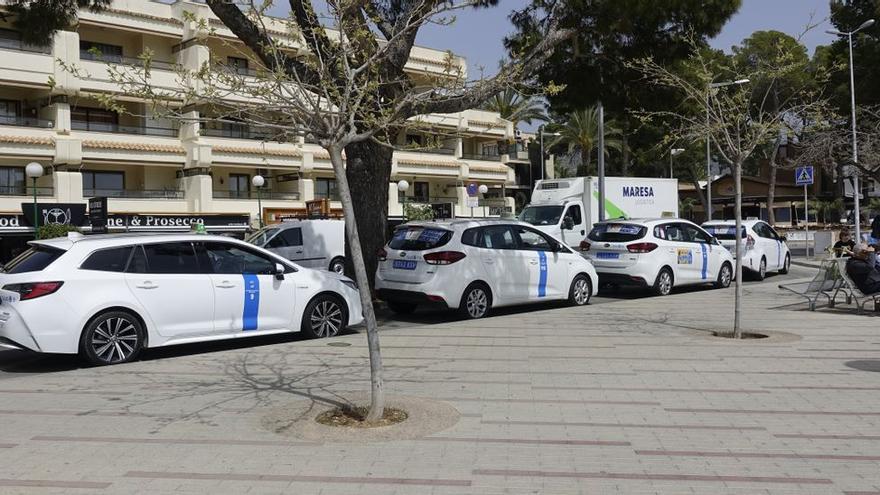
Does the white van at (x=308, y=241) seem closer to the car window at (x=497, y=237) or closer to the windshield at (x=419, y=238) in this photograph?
the windshield at (x=419, y=238)

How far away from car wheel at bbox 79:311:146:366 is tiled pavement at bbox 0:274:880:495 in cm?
26

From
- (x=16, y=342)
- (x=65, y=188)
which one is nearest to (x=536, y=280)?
(x=16, y=342)

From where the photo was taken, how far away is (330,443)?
586 centimetres

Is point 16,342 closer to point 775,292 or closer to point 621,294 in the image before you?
Answer: point 621,294

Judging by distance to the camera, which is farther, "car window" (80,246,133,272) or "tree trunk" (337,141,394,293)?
"tree trunk" (337,141,394,293)

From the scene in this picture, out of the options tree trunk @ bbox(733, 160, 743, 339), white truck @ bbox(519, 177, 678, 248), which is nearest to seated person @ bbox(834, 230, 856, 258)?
white truck @ bbox(519, 177, 678, 248)

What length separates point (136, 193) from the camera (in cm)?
3750

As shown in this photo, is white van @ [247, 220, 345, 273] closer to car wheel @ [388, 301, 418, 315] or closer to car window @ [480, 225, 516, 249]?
car wheel @ [388, 301, 418, 315]

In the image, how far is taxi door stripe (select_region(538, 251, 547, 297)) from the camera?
45.6 feet

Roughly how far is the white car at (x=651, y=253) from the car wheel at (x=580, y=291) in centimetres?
146

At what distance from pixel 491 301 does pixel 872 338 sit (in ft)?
17.9

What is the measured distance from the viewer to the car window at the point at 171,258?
9625 mm

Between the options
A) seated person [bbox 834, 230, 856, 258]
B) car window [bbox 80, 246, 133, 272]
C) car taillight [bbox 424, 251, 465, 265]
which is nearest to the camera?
car window [bbox 80, 246, 133, 272]

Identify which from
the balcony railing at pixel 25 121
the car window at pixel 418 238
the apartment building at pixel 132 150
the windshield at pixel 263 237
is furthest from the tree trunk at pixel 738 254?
the balcony railing at pixel 25 121
